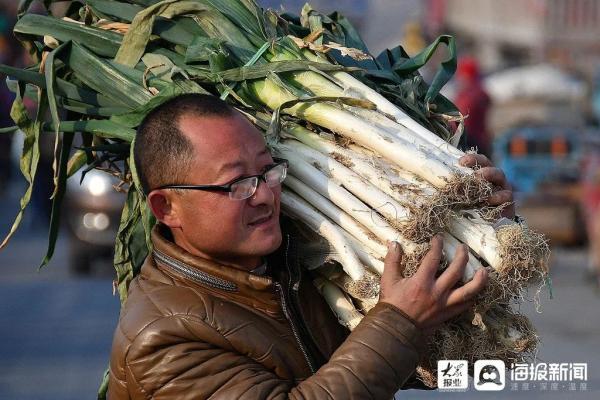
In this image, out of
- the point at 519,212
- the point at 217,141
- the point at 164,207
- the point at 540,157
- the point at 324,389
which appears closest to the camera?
the point at 324,389

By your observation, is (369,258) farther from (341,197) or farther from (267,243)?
(267,243)

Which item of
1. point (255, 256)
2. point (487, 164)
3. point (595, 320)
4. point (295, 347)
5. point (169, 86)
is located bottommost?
point (595, 320)

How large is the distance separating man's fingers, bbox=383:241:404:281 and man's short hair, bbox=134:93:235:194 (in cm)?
46

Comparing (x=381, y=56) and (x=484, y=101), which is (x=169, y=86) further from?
(x=484, y=101)

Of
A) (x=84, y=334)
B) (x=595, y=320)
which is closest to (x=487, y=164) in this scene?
(x=84, y=334)

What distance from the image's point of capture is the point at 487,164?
3.20 metres

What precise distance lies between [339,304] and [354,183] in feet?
0.92

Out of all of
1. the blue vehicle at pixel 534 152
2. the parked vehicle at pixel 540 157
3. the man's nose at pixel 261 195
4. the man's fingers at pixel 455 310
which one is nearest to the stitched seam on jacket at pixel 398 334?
the man's fingers at pixel 455 310

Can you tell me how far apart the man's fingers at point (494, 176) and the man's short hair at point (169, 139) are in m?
0.61

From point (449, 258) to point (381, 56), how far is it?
0.92 meters

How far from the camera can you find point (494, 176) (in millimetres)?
3146

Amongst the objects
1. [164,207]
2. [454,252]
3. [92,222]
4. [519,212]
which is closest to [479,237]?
[454,252]

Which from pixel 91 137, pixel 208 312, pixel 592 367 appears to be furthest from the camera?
pixel 592 367

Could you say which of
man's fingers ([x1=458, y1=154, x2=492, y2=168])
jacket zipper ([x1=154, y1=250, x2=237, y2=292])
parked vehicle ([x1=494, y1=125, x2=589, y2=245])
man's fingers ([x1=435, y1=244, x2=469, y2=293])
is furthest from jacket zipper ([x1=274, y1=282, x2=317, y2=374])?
parked vehicle ([x1=494, y1=125, x2=589, y2=245])
